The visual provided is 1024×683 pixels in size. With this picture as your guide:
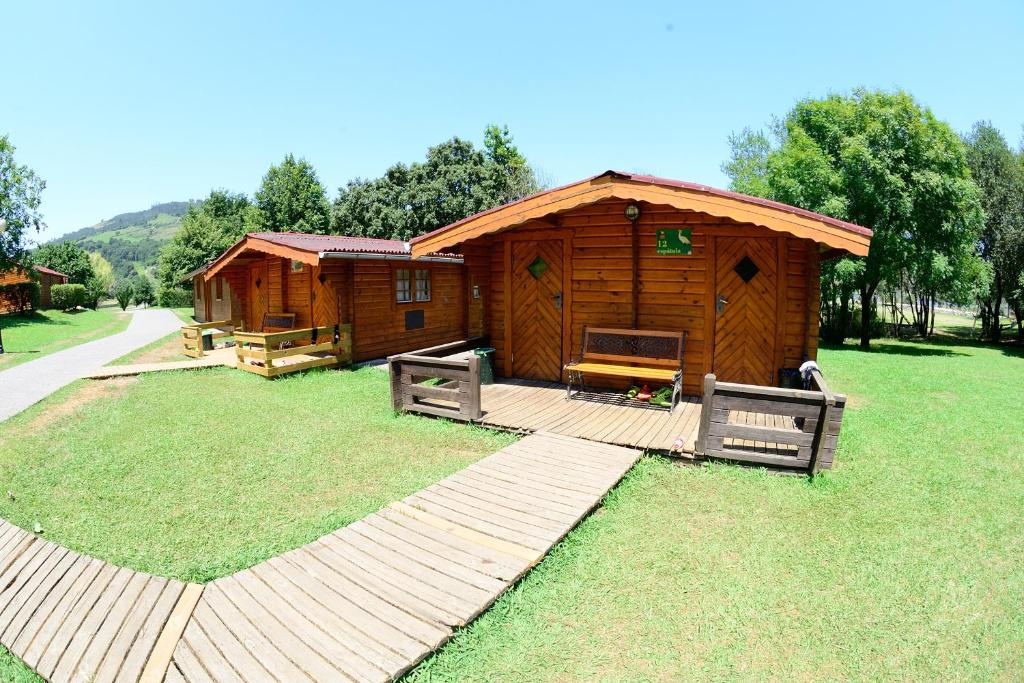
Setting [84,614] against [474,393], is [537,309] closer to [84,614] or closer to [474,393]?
[474,393]

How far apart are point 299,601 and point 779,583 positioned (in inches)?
123

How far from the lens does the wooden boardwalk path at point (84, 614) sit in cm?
283

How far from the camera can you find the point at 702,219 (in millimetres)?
7832

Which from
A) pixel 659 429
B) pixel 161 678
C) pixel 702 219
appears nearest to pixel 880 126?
pixel 702 219

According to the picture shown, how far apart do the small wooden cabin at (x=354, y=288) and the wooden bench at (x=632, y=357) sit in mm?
4627

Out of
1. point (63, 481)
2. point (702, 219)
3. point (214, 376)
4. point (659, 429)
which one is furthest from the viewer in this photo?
point (214, 376)

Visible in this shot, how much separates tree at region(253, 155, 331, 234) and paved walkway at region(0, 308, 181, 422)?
18437 millimetres

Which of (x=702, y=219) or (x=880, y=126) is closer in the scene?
(x=702, y=219)

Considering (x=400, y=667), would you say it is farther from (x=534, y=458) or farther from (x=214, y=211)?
(x=214, y=211)

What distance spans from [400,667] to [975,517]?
15.9 feet

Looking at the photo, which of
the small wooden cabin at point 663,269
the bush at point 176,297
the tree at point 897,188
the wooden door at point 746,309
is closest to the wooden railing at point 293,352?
the small wooden cabin at point 663,269

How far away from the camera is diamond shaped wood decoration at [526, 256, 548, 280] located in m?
9.11

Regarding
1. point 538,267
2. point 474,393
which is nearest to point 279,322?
point 538,267

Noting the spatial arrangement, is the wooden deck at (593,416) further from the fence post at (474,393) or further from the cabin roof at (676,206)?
the cabin roof at (676,206)
